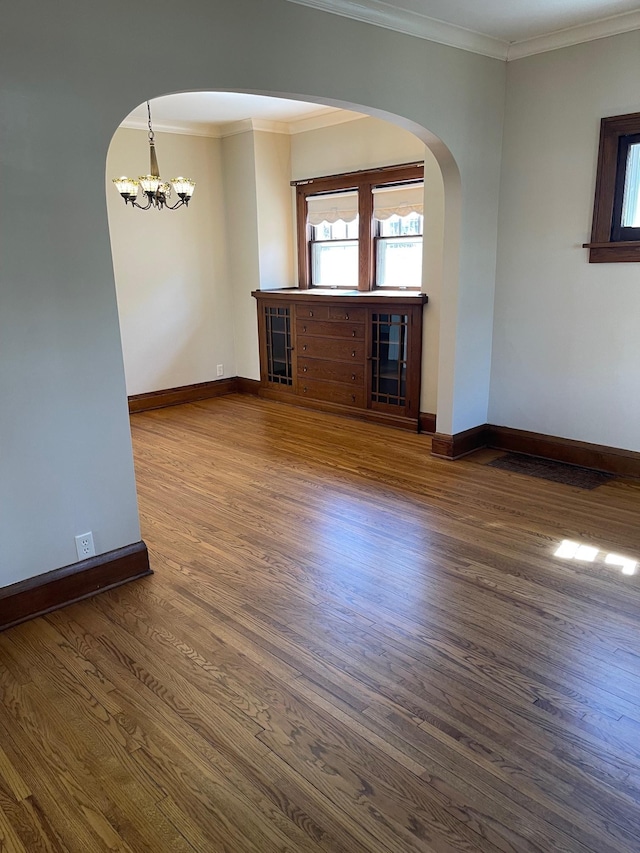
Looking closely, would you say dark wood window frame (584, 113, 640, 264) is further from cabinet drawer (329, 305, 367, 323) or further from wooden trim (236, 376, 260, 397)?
wooden trim (236, 376, 260, 397)

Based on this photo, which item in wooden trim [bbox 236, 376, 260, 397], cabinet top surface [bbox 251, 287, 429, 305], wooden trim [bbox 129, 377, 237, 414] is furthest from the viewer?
wooden trim [bbox 236, 376, 260, 397]

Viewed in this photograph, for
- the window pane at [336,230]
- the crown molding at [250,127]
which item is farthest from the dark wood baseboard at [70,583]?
the crown molding at [250,127]

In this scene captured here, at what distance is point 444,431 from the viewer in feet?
15.5

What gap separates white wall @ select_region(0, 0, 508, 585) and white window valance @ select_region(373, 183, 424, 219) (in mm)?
2116

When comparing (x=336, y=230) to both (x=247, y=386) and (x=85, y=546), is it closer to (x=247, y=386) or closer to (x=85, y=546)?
(x=247, y=386)

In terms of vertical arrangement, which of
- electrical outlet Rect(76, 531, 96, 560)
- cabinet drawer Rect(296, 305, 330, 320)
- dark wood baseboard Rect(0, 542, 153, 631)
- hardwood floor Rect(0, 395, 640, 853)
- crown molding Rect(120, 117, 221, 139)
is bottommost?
hardwood floor Rect(0, 395, 640, 853)

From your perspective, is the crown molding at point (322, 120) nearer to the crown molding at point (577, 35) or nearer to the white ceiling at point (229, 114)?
the white ceiling at point (229, 114)

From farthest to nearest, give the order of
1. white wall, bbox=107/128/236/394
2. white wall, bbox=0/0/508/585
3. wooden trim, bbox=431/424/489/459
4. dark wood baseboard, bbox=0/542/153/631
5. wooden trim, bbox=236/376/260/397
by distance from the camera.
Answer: wooden trim, bbox=236/376/260/397, white wall, bbox=107/128/236/394, wooden trim, bbox=431/424/489/459, dark wood baseboard, bbox=0/542/153/631, white wall, bbox=0/0/508/585

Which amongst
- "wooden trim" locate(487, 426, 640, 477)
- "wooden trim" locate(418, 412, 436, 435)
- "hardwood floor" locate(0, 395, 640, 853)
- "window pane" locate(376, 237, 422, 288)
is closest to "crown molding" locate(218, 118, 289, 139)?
"window pane" locate(376, 237, 422, 288)

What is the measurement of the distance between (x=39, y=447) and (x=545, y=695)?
7.39 feet

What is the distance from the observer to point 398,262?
5828 millimetres

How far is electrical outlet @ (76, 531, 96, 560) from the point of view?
2873 millimetres

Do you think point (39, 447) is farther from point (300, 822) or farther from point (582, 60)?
point (582, 60)

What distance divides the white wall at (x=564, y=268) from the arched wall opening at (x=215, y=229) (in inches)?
38.5
